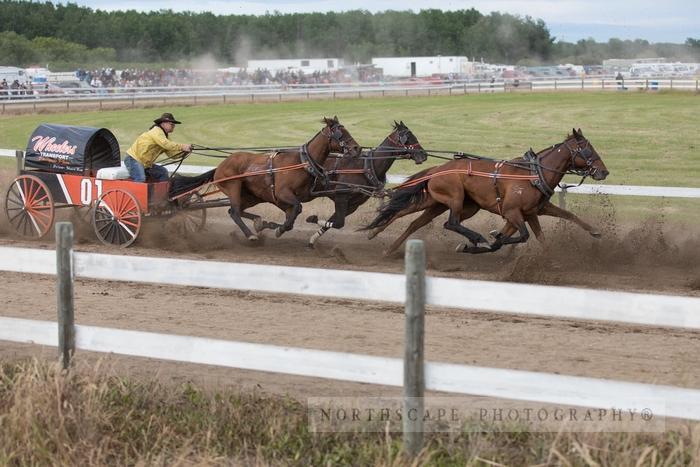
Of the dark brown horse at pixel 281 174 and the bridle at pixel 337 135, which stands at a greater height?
the bridle at pixel 337 135

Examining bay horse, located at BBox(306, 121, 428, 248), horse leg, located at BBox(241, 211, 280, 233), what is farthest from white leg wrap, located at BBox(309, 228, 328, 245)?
horse leg, located at BBox(241, 211, 280, 233)

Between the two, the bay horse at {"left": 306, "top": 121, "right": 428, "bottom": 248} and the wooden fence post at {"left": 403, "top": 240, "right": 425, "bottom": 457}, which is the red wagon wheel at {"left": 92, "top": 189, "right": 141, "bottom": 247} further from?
the wooden fence post at {"left": 403, "top": 240, "right": 425, "bottom": 457}

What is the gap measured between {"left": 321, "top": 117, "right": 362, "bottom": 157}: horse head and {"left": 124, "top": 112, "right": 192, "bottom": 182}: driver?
5.61 feet

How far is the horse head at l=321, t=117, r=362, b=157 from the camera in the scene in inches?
476

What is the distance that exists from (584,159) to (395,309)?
325cm

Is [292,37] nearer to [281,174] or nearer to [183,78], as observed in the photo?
[183,78]

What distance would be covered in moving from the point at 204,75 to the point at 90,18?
178 ft

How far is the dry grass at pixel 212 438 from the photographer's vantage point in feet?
15.6

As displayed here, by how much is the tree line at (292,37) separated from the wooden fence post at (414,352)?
78233 mm

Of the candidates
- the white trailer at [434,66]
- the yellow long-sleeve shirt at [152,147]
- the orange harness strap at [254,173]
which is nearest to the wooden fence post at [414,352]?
the orange harness strap at [254,173]

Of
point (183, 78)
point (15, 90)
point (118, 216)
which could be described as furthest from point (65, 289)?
point (183, 78)

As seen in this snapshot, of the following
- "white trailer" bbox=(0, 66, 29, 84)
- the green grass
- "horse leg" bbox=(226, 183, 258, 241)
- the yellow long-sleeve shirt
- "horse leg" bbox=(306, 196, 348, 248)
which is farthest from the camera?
"white trailer" bbox=(0, 66, 29, 84)

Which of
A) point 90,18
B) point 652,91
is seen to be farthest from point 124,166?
point 90,18

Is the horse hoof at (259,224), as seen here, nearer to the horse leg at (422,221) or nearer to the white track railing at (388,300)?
the horse leg at (422,221)
